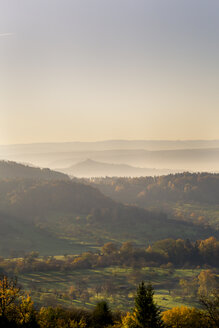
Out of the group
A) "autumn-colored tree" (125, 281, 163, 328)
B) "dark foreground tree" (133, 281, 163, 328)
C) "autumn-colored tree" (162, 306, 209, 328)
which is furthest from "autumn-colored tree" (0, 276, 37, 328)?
"autumn-colored tree" (162, 306, 209, 328)

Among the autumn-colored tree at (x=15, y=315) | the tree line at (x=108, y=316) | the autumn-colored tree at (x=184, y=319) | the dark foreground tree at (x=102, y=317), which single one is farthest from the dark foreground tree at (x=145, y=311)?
the dark foreground tree at (x=102, y=317)

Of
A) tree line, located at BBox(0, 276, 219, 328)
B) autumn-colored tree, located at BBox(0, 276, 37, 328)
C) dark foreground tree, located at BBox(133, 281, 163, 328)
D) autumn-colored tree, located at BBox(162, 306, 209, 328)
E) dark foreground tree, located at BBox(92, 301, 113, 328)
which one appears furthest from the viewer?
dark foreground tree, located at BBox(92, 301, 113, 328)

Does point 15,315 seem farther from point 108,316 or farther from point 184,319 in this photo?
point 184,319

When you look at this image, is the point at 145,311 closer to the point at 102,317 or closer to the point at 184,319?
the point at 102,317

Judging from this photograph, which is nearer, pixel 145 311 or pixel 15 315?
pixel 145 311

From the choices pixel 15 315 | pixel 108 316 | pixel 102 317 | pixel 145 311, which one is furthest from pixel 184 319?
pixel 15 315

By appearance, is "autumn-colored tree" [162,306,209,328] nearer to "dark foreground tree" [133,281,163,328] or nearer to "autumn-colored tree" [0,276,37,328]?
"dark foreground tree" [133,281,163,328]

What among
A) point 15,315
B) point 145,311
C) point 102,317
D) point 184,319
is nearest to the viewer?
point 145,311

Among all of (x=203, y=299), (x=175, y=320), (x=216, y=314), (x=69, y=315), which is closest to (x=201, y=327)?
(x=175, y=320)

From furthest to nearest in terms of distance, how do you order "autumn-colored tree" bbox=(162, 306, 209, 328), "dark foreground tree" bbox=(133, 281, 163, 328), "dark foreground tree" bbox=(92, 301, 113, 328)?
"dark foreground tree" bbox=(92, 301, 113, 328) < "autumn-colored tree" bbox=(162, 306, 209, 328) < "dark foreground tree" bbox=(133, 281, 163, 328)

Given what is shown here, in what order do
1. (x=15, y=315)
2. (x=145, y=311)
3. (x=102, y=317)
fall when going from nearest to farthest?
(x=145, y=311) → (x=15, y=315) → (x=102, y=317)

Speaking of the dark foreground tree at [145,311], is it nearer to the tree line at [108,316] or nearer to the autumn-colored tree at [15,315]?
the tree line at [108,316]

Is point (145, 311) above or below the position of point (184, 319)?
above

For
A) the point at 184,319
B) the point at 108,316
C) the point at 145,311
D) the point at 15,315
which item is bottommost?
the point at 184,319
